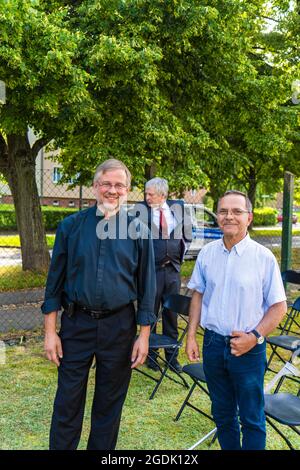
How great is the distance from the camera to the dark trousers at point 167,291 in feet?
17.1

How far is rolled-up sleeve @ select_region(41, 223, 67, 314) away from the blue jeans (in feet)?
3.08

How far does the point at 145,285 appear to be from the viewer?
121 inches

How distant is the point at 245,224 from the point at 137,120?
582cm

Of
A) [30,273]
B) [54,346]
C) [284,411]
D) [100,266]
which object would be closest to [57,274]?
[100,266]

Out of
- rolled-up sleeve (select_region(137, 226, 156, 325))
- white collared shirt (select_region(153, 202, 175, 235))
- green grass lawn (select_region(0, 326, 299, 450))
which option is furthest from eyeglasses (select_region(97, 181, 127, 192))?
white collared shirt (select_region(153, 202, 175, 235))

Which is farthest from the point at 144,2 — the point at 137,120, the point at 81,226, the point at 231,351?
the point at 231,351

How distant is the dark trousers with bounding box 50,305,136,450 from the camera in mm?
2957

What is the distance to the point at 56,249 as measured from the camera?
9.89 feet

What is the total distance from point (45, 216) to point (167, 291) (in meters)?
20.0

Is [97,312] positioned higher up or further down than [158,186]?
further down

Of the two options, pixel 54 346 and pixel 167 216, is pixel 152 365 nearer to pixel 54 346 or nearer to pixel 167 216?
pixel 167 216

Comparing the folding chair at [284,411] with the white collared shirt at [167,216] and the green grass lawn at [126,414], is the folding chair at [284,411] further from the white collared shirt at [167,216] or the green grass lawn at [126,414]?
the white collared shirt at [167,216]

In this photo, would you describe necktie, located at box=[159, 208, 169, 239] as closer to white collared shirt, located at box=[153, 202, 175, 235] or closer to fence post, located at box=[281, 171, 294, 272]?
white collared shirt, located at box=[153, 202, 175, 235]

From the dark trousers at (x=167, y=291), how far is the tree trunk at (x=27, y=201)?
19.1 feet
